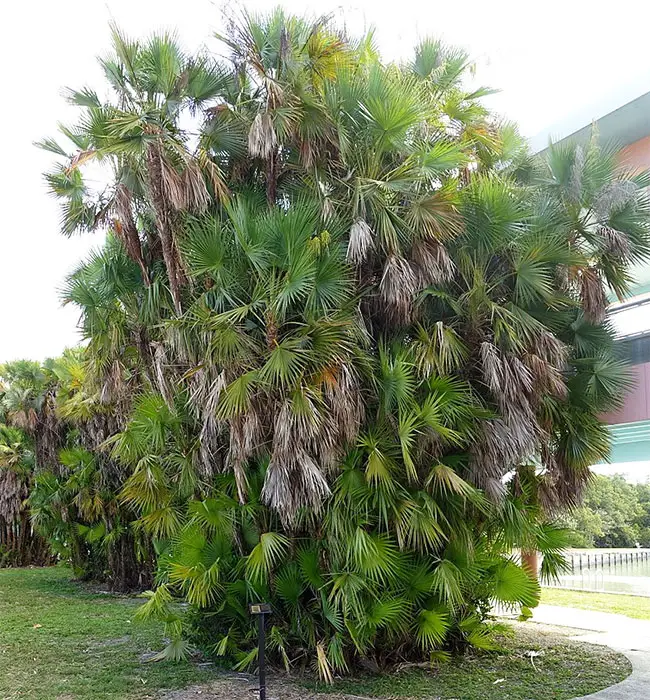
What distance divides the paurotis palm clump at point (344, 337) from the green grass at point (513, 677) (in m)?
0.35

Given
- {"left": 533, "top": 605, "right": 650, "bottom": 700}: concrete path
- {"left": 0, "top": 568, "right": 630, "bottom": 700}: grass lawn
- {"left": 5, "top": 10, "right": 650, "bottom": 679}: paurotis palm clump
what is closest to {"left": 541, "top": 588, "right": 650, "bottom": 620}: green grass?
{"left": 533, "top": 605, "right": 650, "bottom": 700}: concrete path

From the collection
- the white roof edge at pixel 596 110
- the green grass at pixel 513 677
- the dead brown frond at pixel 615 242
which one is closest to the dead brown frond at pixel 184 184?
the dead brown frond at pixel 615 242

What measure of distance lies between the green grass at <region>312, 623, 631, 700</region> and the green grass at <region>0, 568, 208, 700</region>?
7.36 ft

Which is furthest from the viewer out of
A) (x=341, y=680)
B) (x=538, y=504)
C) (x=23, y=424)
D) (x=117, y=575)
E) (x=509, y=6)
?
(x=23, y=424)

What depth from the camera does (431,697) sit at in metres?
7.04

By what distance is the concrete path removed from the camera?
714 centimetres

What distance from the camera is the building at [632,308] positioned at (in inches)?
423

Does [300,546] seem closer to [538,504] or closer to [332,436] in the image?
[332,436]

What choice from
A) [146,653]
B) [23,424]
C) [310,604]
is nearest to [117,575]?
[23,424]

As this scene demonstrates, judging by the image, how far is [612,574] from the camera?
20250mm

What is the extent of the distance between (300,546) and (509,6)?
10.8 metres

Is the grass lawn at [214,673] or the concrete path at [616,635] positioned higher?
the concrete path at [616,635]

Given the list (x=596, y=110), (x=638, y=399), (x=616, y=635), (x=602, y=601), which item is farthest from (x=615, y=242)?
(x=602, y=601)

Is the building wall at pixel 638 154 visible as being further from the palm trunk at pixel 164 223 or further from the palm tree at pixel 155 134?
the palm trunk at pixel 164 223
